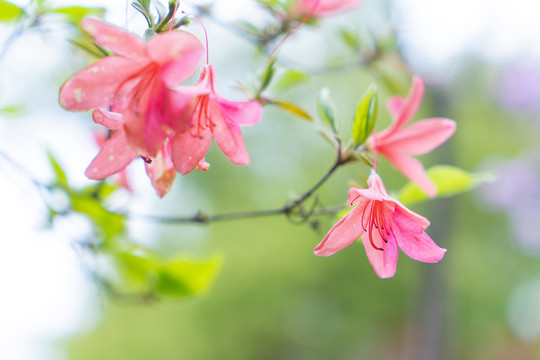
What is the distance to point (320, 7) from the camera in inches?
26.1

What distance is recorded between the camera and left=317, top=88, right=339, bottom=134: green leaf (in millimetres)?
466

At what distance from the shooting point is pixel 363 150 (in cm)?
46

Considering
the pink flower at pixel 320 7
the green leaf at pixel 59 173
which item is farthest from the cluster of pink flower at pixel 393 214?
the green leaf at pixel 59 173

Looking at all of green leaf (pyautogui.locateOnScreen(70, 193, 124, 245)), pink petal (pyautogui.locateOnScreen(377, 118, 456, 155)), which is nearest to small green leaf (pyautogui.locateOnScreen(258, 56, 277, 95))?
pink petal (pyautogui.locateOnScreen(377, 118, 456, 155))

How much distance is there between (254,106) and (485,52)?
315 cm

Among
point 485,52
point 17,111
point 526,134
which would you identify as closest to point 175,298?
point 17,111

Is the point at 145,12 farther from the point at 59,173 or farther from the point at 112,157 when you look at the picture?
the point at 59,173

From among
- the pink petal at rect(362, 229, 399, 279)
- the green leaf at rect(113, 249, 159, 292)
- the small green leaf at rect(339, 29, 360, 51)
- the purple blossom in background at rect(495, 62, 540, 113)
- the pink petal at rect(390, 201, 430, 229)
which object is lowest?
the purple blossom in background at rect(495, 62, 540, 113)

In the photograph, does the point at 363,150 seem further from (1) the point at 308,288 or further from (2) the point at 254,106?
(1) the point at 308,288

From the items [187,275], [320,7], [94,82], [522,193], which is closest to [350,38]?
[320,7]

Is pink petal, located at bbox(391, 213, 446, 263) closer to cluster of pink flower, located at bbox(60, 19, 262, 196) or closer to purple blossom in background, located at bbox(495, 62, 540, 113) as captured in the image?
cluster of pink flower, located at bbox(60, 19, 262, 196)

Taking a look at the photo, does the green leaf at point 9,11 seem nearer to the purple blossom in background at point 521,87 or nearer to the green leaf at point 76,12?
the green leaf at point 76,12

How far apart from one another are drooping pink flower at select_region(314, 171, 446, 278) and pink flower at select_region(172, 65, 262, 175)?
9cm

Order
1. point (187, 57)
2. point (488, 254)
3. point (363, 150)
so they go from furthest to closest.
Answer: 1. point (488, 254)
2. point (363, 150)
3. point (187, 57)
